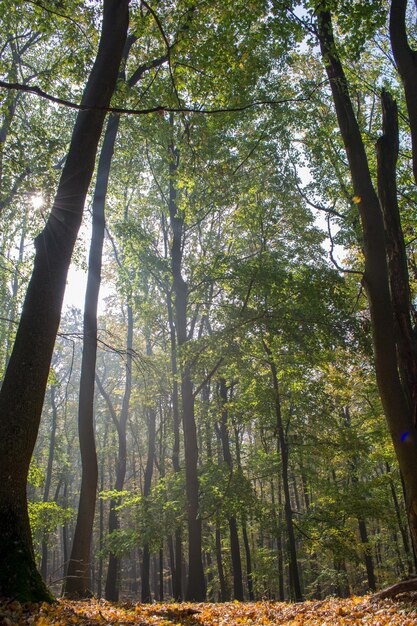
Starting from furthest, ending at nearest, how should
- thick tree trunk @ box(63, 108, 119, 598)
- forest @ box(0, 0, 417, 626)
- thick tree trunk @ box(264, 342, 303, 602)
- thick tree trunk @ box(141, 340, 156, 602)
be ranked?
1. thick tree trunk @ box(141, 340, 156, 602)
2. thick tree trunk @ box(264, 342, 303, 602)
3. thick tree trunk @ box(63, 108, 119, 598)
4. forest @ box(0, 0, 417, 626)

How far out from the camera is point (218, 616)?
234 inches

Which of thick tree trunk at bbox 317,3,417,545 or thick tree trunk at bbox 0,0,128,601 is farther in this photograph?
thick tree trunk at bbox 317,3,417,545

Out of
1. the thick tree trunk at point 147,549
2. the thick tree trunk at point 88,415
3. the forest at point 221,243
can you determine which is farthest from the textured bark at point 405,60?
the thick tree trunk at point 147,549

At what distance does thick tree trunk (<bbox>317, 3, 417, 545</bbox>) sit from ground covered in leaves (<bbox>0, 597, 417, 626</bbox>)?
1.18 m

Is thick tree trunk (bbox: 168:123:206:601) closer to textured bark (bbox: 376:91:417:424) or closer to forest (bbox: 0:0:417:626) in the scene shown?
forest (bbox: 0:0:417:626)

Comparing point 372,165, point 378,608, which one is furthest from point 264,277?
point 378,608

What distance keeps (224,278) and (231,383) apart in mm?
6649

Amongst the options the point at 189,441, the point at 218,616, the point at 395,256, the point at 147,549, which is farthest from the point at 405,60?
the point at 147,549

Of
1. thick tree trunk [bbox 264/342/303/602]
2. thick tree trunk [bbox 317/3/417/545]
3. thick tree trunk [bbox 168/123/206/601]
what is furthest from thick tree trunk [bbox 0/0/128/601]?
thick tree trunk [bbox 264/342/303/602]

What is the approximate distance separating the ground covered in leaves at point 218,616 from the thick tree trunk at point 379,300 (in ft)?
3.87

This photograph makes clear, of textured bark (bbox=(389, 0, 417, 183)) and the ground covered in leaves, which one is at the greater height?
textured bark (bbox=(389, 0, 417, 183))

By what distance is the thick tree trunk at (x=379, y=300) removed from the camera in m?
6.14

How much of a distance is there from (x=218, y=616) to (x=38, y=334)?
4.46m

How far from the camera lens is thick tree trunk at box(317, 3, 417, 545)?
20.2 feet
